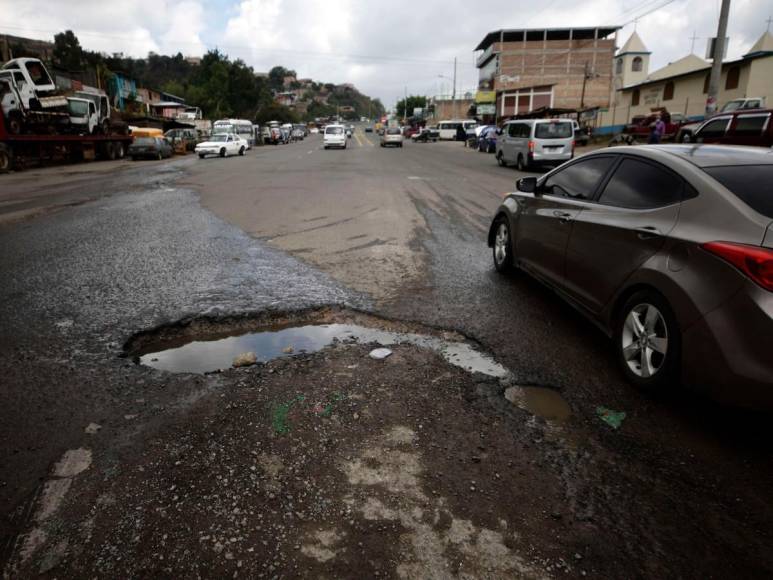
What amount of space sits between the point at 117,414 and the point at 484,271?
4.36m

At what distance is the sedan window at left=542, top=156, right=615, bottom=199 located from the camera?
436 centimetres

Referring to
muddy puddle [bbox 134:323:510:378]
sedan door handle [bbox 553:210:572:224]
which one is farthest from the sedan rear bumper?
sedan door handle [bbox 553:210:572:224]

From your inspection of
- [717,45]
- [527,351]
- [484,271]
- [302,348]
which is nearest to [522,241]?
[484,271]

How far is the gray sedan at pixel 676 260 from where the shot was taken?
269 cm

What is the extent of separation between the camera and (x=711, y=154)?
3.57 meters

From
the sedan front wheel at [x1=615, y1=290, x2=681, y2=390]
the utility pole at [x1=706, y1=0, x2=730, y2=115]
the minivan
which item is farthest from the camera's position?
the minivan

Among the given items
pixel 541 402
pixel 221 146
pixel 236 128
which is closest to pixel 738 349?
pixel 541 402

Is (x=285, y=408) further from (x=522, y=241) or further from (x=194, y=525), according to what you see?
(x=522, y=241)

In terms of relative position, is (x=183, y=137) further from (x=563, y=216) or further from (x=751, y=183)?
(x=751, y=183)

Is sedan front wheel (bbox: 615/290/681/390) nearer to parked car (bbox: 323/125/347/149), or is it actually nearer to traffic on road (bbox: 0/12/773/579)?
traffic on road (bbox: 0/12/773/579)

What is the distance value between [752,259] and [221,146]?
3369cm

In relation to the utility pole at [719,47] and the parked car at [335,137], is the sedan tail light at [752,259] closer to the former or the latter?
the utility pole at [719,47]

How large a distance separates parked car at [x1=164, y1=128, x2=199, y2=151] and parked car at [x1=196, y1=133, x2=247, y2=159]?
5.24m

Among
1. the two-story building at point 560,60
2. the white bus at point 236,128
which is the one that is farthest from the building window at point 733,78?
the two-story building at point 560,60
